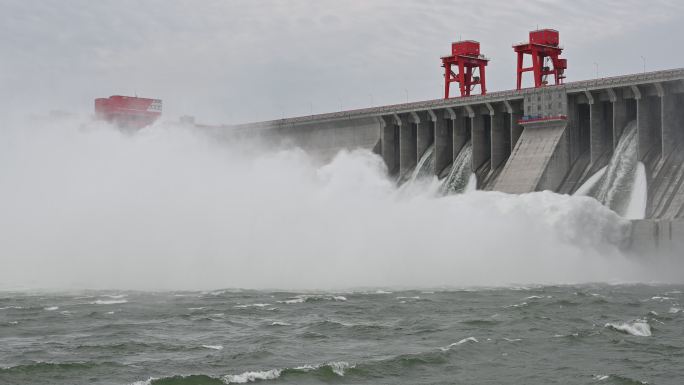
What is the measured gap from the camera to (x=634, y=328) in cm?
2692

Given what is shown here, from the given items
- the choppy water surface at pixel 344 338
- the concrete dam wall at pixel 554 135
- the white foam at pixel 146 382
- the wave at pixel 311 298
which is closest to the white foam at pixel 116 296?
the choppy water surface at pixel 344 338

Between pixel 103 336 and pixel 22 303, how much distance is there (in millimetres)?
9444

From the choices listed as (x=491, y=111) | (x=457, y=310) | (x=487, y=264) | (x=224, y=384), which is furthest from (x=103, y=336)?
(x=491, y=111)

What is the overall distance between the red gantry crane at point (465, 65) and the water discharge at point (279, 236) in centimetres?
2514

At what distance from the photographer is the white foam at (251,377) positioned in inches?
784

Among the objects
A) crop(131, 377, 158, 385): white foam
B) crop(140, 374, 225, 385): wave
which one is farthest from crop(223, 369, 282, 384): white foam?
crop(131, 377, 158, 385): white foam

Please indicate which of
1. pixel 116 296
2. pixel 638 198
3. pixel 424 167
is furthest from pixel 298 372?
pixel 424 167

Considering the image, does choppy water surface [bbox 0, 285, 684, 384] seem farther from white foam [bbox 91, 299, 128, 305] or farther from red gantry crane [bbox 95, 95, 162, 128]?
red gantry crane [bbox 95, 95, 162, 128]

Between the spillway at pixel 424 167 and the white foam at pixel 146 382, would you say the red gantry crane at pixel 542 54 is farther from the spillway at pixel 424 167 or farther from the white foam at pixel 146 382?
the white foam at pixel 146 382

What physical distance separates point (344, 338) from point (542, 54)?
155 ft

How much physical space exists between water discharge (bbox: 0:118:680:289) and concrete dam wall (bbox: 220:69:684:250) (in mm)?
4771

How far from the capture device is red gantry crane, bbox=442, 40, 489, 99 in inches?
2916

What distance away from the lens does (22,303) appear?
33812mm

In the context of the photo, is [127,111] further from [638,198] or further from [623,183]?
[638,198]
